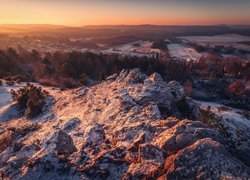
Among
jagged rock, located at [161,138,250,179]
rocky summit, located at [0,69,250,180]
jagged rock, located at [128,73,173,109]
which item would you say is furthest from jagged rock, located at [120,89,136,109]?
jagged rock, located at [161,138,250,179]

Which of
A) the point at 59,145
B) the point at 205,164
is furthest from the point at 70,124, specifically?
the point at 205,164

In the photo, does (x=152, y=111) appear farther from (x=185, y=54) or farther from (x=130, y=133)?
(x=185, y=54)

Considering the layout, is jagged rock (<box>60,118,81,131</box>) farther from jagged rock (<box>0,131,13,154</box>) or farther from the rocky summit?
jagged rock (<box>0,131,13,154</box>)

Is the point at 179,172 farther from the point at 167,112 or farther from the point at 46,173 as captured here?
the point at 167,112

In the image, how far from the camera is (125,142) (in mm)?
15133

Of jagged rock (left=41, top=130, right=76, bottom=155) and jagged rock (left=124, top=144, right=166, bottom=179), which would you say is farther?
jagged rock (left=41, top=130, right=76, bottom=155)

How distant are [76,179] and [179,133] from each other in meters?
5.81

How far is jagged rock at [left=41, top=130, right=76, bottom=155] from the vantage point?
14102mm

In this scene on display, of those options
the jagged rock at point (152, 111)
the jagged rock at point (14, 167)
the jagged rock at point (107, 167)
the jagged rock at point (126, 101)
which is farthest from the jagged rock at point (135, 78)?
the jagged rock at point (14, 167)

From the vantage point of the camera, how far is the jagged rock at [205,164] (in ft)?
30.3

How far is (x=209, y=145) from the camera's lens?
33.8ft

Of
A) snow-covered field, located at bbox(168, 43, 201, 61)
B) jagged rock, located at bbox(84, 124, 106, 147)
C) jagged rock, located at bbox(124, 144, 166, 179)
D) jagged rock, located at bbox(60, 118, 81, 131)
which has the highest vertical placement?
jagged rock, located at bbox(124, 144, 166, 179)

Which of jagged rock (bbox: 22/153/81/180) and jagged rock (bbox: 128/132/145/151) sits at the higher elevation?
jagged rock (bbox: 128/132/145/151)

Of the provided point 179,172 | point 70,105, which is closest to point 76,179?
point 179,172
